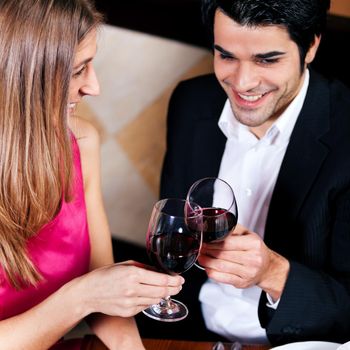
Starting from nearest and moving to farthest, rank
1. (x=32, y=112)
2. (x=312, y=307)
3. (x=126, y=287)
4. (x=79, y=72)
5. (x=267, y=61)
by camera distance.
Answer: (x=126, y=287) → (x=32, y=112) → (x=79, y=72) → (x=312, y=307) → (x=267, y=61)

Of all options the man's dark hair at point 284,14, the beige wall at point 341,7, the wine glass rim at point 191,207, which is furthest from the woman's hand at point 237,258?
the beige wall at point 341,7

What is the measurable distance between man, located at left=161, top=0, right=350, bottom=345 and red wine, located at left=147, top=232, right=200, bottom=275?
0.16 metres

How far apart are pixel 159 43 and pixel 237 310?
2.04 metres

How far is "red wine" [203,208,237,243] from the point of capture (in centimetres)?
166

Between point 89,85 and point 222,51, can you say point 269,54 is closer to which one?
point 222,51

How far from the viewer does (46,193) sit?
5.87 ft

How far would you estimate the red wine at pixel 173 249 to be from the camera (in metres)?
1.55

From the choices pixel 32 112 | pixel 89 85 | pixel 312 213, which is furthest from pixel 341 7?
pixel 32 112

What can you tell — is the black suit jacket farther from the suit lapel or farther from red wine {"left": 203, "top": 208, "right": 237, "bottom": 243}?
red wine {"left": 203, "top": 208, "right": 237, "bottom": 243}

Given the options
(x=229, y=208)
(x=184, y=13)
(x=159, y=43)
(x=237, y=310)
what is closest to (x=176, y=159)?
Result: (x=237, y=310)

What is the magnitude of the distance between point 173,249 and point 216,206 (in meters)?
0.23

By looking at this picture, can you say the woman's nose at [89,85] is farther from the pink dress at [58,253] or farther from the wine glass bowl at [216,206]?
the wine glass bowl at [216,206]

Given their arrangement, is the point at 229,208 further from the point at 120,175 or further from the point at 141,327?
the point at 120,175

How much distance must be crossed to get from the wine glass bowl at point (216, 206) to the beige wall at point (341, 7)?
5.07ft
